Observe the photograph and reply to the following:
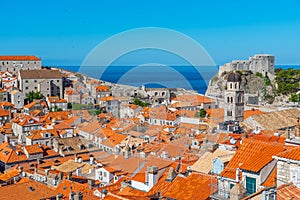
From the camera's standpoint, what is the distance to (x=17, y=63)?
49.6m

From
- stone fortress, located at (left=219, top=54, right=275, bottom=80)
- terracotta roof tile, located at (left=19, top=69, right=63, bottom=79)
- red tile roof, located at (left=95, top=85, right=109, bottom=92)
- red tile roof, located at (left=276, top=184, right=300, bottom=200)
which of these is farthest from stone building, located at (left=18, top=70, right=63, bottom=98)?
red tile roof, located at (left=276, top=184, right=300, bottom=200)

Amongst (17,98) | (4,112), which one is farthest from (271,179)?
(17,98)

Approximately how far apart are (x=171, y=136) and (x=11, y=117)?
16451mm

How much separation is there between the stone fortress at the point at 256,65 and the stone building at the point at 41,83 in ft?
62.2

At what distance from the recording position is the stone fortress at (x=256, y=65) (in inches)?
1794

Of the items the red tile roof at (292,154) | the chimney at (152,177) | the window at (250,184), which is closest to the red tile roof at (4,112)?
the chimney at (152,177)

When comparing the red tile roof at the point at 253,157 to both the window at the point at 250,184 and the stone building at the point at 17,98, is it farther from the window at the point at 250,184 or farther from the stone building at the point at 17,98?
the stone building at the point at 17,98

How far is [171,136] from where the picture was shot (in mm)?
20016

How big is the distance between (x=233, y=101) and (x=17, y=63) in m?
33.8

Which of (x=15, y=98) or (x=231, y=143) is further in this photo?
(x=15, y=98)

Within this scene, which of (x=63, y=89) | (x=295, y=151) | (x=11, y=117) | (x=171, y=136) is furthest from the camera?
(x=63, y=89)

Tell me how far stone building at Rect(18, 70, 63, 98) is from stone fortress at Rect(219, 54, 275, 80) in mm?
18973

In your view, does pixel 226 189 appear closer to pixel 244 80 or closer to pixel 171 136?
pixel 171 136

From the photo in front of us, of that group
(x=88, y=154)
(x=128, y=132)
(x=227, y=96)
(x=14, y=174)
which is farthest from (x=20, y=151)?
(x=227, y=96)
